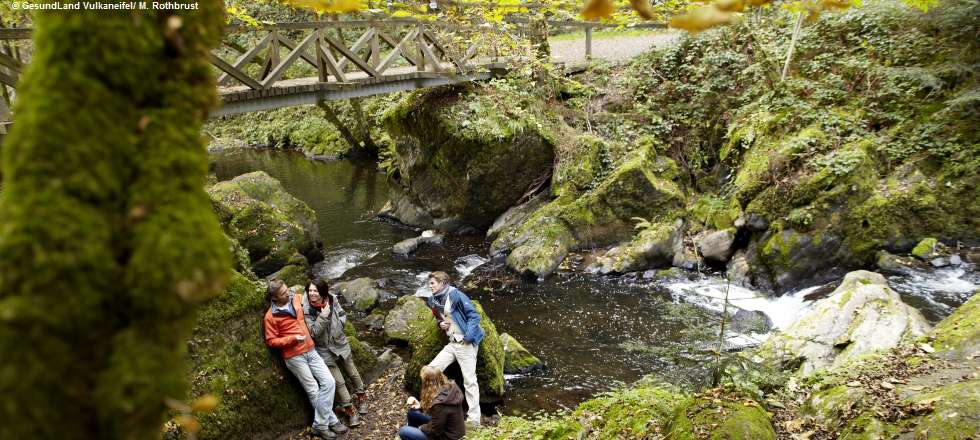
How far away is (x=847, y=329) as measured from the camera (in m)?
7.40

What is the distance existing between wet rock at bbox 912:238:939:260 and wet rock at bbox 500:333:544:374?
7258mm

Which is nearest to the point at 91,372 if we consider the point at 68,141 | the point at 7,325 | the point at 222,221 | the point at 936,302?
the point at 7,325

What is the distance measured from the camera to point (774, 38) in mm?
15125

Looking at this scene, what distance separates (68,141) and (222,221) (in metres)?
10.2

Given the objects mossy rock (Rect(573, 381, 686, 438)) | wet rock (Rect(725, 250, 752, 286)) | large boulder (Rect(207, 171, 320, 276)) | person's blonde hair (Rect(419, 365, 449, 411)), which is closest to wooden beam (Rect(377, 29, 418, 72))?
large boulder (Rect(207, 171, 320, 276))

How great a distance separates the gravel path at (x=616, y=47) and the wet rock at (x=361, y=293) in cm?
925

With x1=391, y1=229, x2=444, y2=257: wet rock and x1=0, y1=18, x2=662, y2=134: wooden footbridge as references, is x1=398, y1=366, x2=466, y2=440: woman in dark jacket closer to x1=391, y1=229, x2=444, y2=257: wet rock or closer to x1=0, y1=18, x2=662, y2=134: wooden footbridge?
x1=0, y1=18, x2=662, y2=134: wooden footbridge

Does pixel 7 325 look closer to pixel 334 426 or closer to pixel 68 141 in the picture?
pixel 68 141

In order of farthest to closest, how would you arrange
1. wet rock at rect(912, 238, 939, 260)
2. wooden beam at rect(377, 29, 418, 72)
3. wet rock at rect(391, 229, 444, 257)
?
wet rock at rect(391, 229, 444, 257)
wooden beam at rect(377, 29, 418, 72)
wet rock at rect(912, 238, 939, 260)

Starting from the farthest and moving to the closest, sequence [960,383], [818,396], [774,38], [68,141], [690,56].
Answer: [690,56]
[774,38]
[818,396]
[960,383]
[68,141]

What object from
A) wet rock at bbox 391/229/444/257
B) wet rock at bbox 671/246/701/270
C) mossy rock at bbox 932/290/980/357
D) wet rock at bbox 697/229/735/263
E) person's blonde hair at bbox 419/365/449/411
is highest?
mossy rock at bbox 932/290/980/357

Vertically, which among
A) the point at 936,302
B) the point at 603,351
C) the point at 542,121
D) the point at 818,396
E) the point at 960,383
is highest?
the point at 542,121

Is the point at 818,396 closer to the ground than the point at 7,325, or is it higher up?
closer to the ground

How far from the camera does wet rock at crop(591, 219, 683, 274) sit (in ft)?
40.1
